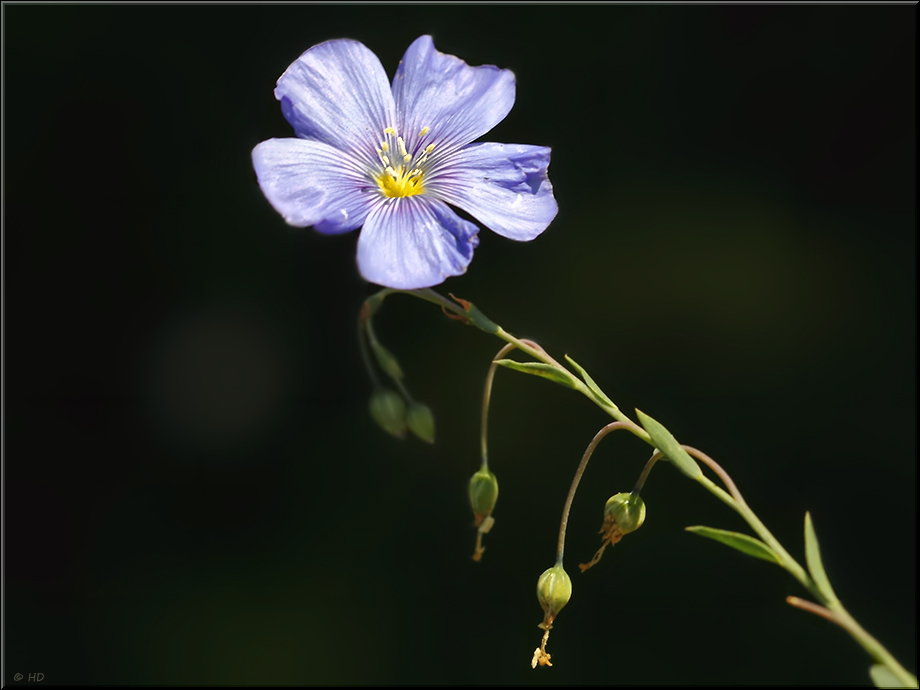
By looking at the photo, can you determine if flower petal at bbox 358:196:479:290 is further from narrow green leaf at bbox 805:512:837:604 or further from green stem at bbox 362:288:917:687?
narrow green leaf at bbox 805:512:837:604

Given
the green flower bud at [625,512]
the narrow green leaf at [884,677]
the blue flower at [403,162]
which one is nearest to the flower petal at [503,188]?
the blue flower at [403,162]

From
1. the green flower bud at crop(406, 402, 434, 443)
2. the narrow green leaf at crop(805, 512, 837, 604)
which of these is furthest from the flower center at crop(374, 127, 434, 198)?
the narrow green leaf at crop(805, 512, 837, 604)

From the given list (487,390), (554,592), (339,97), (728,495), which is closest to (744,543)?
(728,495)

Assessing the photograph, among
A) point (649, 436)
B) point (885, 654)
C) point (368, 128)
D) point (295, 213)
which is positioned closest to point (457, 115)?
point (368, 128)

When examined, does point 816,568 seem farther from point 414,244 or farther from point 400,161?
point 400,161

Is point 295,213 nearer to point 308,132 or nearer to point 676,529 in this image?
point 308,132
